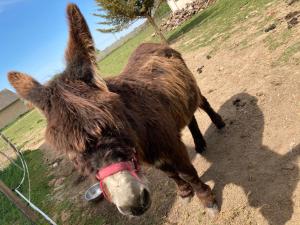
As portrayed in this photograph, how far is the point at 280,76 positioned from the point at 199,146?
184 cm

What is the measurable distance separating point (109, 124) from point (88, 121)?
15 cm

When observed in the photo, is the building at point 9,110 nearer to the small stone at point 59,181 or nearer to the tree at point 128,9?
the tree at point 128,9

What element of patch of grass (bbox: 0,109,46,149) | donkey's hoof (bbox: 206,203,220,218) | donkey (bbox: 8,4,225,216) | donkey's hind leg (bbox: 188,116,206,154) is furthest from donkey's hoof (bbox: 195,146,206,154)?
patch of grass (bbox: 0,109,46,149)

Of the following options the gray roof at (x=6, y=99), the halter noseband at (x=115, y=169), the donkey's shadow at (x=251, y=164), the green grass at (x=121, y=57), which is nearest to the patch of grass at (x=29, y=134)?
the donkey's shadow at (x=251, y=164)

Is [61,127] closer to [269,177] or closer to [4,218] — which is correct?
[269,177]

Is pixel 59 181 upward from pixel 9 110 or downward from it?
upward

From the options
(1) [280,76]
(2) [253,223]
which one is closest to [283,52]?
(1) [280,76]

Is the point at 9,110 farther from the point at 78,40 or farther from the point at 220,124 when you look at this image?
the point at 78,40

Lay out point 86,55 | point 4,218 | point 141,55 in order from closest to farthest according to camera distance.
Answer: point 86,55 → point 141,55 → point 4,218

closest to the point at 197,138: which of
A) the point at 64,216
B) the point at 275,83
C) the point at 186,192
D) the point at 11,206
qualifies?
the point at 186,192

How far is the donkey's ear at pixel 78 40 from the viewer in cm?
257

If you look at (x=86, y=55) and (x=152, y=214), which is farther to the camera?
(x=152, y=214)

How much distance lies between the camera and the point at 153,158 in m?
3.18

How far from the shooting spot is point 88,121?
2299mm
